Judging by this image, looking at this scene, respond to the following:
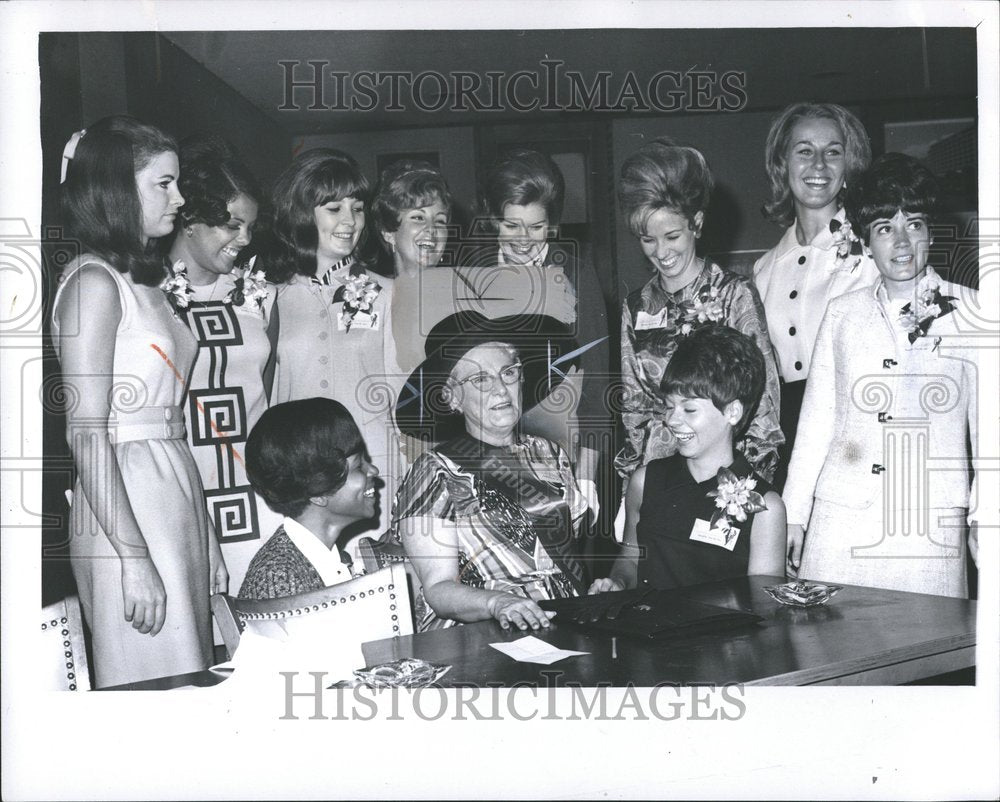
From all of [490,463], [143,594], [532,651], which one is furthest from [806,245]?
[143,594]

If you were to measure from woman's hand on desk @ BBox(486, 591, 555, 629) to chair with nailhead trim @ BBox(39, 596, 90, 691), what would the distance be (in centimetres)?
128

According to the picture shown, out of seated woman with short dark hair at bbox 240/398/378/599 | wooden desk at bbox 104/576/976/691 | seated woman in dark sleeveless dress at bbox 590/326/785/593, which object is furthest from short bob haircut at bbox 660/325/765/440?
seated woman with short dark hair at bbox 240/398/378/599

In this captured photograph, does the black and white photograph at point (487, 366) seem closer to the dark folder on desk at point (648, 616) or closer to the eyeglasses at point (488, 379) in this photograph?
the eyeglasses at point (488, 379)

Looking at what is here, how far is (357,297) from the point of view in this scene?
331cm

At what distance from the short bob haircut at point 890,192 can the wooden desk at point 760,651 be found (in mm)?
1215

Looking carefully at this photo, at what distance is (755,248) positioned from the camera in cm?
336

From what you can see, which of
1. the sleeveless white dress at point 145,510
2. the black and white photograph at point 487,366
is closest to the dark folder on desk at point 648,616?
the black and white photograph at point 487,366

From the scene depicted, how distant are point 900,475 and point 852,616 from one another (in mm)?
702

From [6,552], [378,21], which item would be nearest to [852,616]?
[378,21]

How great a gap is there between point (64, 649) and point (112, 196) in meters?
1.35

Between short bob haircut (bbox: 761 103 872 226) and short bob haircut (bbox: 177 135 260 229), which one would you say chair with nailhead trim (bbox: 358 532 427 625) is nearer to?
short bob haircut (bbox: 177 135 260 229)

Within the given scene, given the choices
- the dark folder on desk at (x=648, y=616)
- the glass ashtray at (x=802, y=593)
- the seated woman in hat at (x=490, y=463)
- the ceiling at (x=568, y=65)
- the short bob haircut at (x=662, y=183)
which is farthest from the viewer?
the short bob haircut at (x=662, y=183)

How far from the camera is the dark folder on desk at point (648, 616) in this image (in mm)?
2668

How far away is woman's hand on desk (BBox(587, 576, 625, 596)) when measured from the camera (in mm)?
3254
